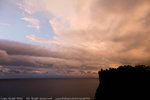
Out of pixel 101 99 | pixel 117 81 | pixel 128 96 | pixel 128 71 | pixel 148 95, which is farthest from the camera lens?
pixel 101 99

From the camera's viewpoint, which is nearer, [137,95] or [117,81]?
[137,95]

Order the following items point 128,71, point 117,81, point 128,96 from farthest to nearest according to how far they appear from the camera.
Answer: point 117,81
point 128,71
point 128,96

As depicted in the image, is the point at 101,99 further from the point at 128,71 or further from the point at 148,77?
the point at 148,77

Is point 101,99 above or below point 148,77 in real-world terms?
below

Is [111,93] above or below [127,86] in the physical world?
below

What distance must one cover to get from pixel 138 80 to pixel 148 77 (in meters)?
2.07

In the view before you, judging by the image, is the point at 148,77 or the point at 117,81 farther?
the point at 117,81

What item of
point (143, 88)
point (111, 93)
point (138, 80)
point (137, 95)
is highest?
point (138, 80)

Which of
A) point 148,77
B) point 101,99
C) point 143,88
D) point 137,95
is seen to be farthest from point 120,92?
point 101,99

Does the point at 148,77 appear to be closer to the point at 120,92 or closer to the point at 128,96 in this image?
the point at 128,96

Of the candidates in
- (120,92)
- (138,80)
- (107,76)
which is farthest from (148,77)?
(107,76)

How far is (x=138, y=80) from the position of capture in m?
20.4

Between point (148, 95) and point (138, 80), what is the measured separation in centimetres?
314

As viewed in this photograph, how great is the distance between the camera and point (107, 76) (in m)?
31.9
